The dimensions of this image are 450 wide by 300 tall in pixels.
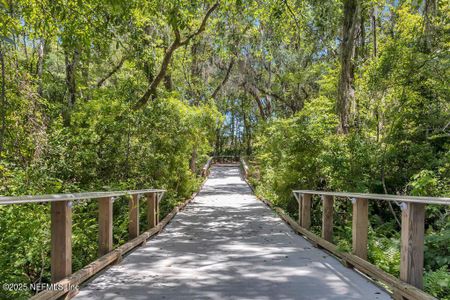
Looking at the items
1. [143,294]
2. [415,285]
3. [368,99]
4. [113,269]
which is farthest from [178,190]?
[415,285]

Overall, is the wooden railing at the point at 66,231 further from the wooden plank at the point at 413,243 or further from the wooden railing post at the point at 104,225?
the wooden plank at the point at 413,243

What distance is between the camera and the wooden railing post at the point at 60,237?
3506mm

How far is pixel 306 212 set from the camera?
7.72m

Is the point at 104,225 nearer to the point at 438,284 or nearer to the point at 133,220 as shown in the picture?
the point at 133,220

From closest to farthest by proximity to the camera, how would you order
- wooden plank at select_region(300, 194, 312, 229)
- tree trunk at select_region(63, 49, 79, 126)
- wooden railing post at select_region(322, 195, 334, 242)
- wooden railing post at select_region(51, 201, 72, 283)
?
wooden railing post at select_region(51, 201, 72, 283) < wooden railing post at select_region(322, 195, 334, 242) < wooden plank at select_region(300, 194, 312, 229) < tree trunk at select_region(63, 49, 79, 126)

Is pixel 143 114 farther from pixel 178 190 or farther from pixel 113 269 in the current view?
pixel 113 269

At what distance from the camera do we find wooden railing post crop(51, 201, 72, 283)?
11.5 ft

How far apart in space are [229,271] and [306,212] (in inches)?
131

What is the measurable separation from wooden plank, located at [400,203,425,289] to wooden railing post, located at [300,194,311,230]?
164 inches

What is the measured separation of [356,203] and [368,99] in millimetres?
5502

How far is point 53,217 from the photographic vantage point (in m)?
→ 3.51

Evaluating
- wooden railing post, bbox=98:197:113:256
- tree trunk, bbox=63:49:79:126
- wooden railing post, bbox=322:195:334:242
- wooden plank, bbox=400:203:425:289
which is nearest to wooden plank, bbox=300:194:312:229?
wooden railing post, bbox=322:195:334:242

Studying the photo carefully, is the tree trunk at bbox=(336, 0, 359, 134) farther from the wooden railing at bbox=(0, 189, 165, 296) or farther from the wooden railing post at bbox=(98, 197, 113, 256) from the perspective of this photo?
the wooden railing post at bbox=(98, 197, 113, 256)

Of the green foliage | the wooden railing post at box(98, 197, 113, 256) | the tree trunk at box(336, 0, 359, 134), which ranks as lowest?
the green foliage
